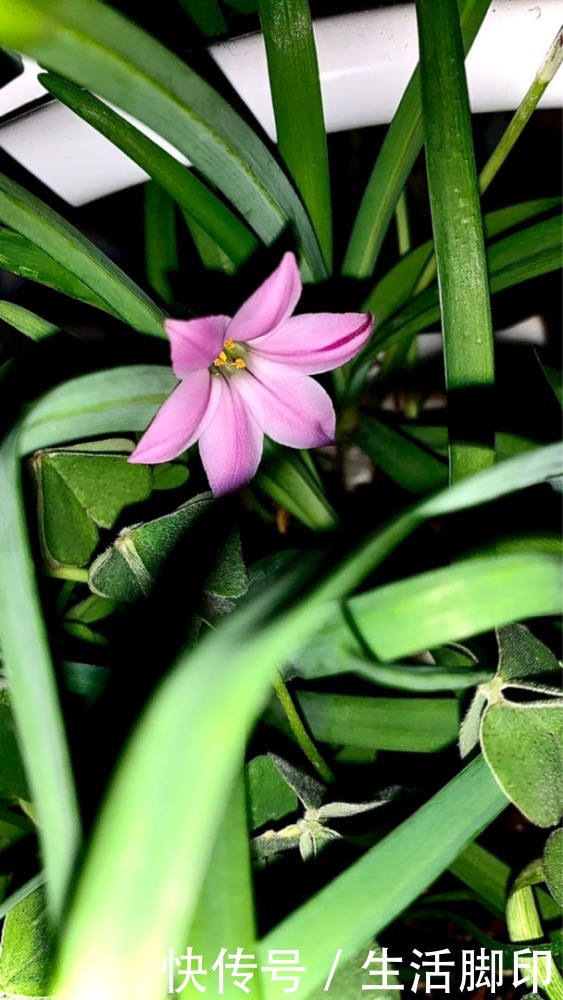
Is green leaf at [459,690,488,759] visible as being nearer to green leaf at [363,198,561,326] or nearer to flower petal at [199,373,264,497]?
flower petal at [199,373,264,497]

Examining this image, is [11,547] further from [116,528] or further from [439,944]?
[439,944]

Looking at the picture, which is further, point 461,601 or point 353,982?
point 353,982

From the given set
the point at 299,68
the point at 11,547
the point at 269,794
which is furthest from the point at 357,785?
the point at 299,68

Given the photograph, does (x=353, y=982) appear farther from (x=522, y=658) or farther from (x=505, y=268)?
(x=505, y=268)

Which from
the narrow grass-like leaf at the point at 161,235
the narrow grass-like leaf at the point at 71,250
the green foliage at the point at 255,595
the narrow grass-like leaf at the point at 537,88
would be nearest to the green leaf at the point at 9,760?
the green foliage at the point at 255,595

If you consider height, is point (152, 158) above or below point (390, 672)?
above

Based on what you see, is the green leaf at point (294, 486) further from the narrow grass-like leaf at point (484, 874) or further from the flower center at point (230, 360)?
the narrow grass-like leaf at point (484, 874)

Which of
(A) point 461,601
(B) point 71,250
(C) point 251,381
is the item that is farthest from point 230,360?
(A) point 461,601
